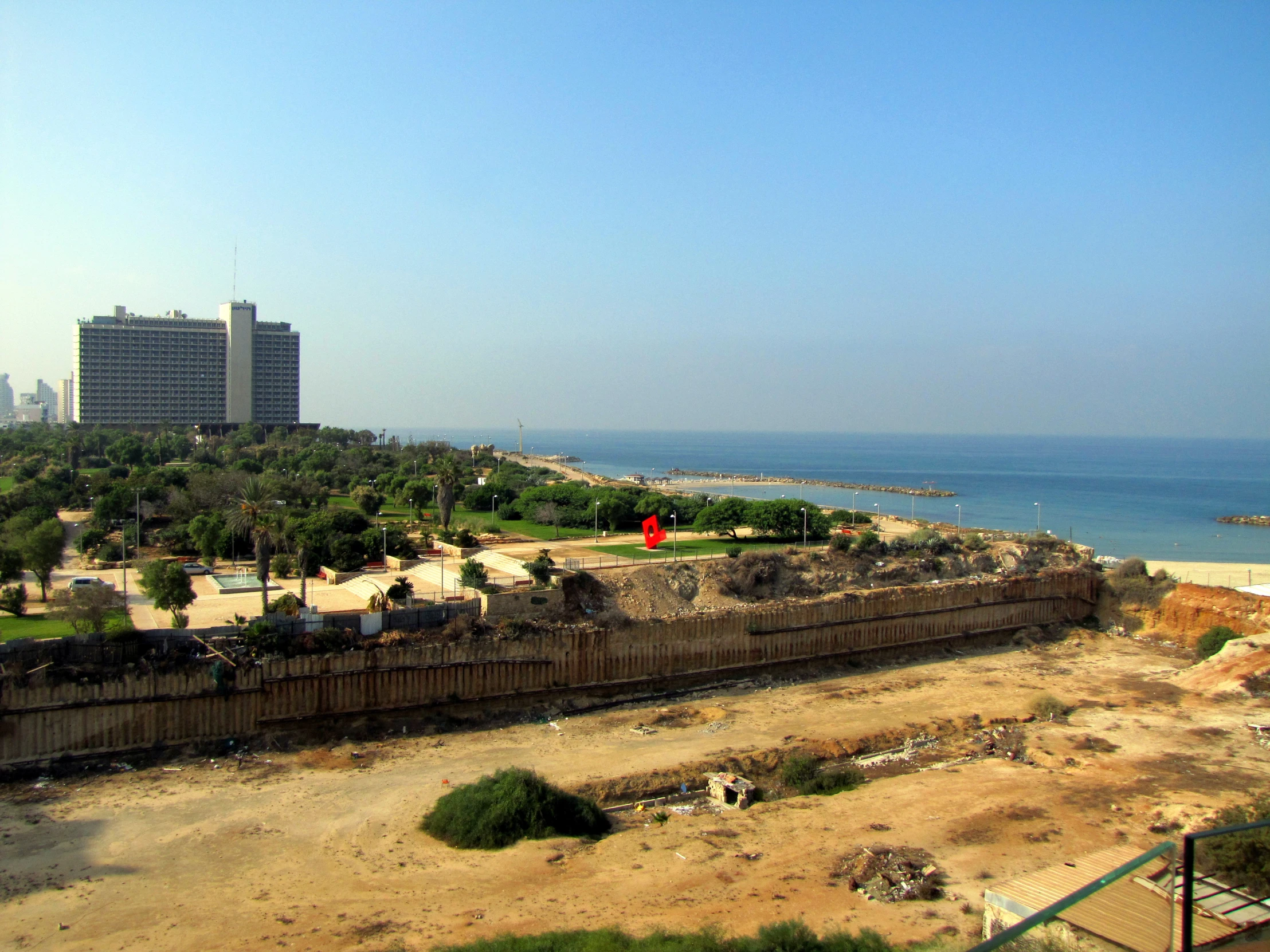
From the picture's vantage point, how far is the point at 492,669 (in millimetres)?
33812

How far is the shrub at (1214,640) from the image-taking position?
41.5 m

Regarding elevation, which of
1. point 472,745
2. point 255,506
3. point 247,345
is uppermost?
point 247,345

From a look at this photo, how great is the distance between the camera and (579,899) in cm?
1853

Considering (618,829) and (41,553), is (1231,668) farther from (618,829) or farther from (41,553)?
(41,553)

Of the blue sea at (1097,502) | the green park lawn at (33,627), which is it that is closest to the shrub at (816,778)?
the green park lawn at (33,627)

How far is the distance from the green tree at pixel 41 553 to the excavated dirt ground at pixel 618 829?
17859 millimetres

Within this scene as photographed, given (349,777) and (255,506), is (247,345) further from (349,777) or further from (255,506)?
(349,777)

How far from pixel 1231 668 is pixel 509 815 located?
103ft

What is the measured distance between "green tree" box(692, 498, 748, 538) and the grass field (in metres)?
36.8

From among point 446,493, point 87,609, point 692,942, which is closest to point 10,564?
point 87,609

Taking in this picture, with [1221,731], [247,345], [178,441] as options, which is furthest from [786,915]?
[247,345]

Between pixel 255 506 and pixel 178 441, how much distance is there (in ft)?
342

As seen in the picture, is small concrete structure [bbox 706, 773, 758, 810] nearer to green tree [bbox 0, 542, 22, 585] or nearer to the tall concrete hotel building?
green tree [bbox 0, 542, 22, 585]

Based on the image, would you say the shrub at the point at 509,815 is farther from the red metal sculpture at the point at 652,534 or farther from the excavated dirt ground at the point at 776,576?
the red metal sculpture at the point at 652,534
